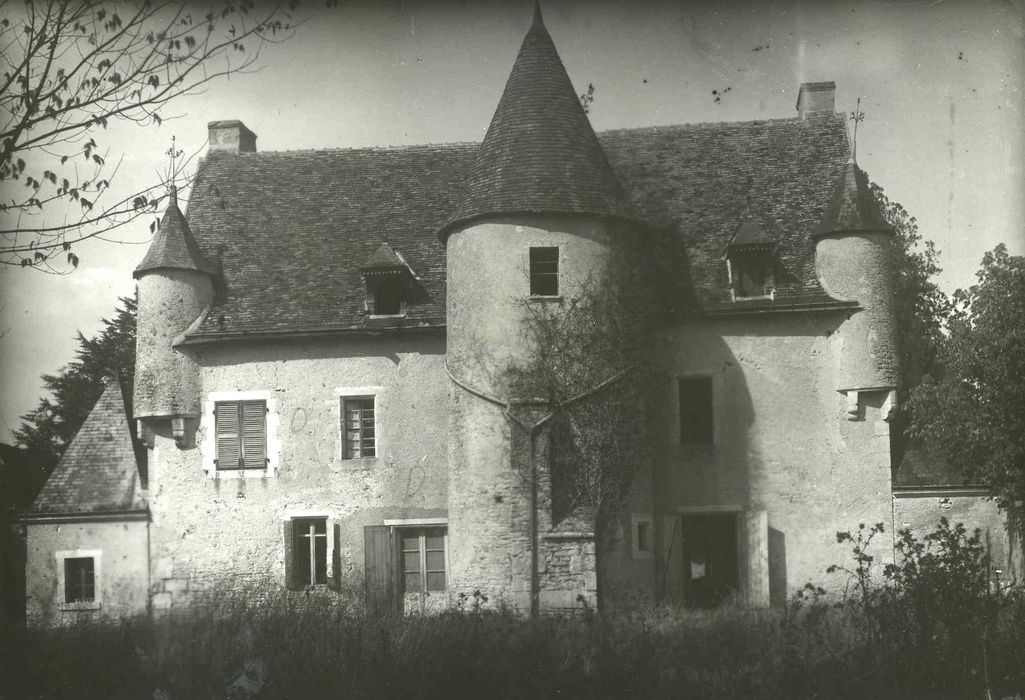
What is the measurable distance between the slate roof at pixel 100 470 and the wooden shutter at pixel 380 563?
4154mm

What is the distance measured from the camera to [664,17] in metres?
13.8

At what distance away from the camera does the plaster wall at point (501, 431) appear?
57.7 feet

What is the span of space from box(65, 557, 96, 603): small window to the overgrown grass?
5039mm

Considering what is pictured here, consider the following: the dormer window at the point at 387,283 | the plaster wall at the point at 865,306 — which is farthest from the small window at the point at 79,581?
the plaster wall at the point at 865,306

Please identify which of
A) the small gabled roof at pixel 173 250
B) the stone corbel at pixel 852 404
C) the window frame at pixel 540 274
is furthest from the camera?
the small gabled roof at pixel 173 250

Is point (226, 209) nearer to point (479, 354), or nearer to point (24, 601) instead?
point (479, 354)

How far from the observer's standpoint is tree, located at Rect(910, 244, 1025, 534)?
67.9 ft

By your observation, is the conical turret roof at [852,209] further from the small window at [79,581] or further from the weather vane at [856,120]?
the small window at [79,581]

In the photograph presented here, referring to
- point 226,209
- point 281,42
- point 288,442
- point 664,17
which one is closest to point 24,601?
point 288,442

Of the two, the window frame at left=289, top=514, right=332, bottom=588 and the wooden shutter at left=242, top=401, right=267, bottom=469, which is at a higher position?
the wooden shutter at left=242, top=401, right=267, bottom=469

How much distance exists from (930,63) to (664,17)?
3776 mm

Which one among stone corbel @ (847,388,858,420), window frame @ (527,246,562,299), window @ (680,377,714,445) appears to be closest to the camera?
window frame @ (527,246,562,299)

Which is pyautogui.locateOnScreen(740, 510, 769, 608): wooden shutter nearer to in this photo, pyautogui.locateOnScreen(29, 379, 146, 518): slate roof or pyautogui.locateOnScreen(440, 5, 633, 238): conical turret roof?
pyautogui.locateOnScreen(440, 5, 633, 238): conical turret roof

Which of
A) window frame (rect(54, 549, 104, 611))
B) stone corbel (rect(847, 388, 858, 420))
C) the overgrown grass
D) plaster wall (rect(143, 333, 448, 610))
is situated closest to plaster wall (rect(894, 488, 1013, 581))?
stone corbel (rect(847, 388, 858, 420))
